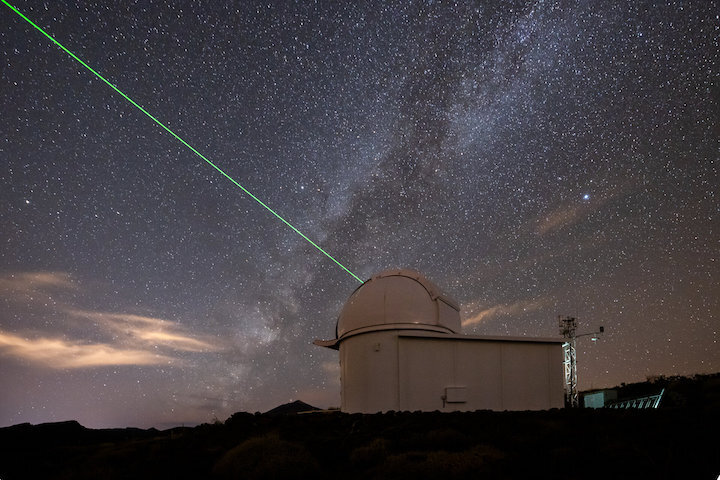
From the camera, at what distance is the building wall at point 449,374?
1353 centimetres

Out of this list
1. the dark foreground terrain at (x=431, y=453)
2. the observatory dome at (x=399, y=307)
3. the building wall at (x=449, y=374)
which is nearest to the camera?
the dark foreground terrain at (x=431, y=453)

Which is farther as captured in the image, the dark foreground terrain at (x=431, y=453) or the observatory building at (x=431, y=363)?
the observatory building at (x=431, y=363)

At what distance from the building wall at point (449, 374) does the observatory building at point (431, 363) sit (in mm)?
26

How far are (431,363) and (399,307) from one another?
6.34ft

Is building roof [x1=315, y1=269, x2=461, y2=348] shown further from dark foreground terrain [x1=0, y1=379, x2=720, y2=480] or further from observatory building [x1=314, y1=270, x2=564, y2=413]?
dark foreground terrain [x1=0, y1=379, x2=720, y2=480]

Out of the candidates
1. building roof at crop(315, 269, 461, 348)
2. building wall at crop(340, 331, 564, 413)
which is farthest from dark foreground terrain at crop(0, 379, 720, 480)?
building roof at crop(315, 269, 461, 348)

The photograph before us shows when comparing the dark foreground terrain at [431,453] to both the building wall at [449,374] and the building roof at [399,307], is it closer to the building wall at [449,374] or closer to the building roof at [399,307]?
the building wall at [449,374]

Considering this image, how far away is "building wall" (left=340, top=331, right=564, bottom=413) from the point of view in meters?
13.5

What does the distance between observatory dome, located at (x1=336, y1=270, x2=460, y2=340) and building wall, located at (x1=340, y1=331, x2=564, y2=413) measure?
1.81ft

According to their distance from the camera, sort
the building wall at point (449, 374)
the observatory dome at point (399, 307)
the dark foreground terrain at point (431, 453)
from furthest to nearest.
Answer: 1. the observatory dome at point (399, 307)
2. the building wall at point (449, 374)
3. the dark foreground terrain at point (431, 453)


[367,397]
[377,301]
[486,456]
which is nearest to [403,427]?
[486,456]

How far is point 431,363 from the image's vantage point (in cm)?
1365

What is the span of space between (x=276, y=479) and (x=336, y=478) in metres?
0.70

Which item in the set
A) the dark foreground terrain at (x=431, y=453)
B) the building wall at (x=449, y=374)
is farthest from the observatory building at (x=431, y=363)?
the dark foreground terrain at (x=431, y=453)
